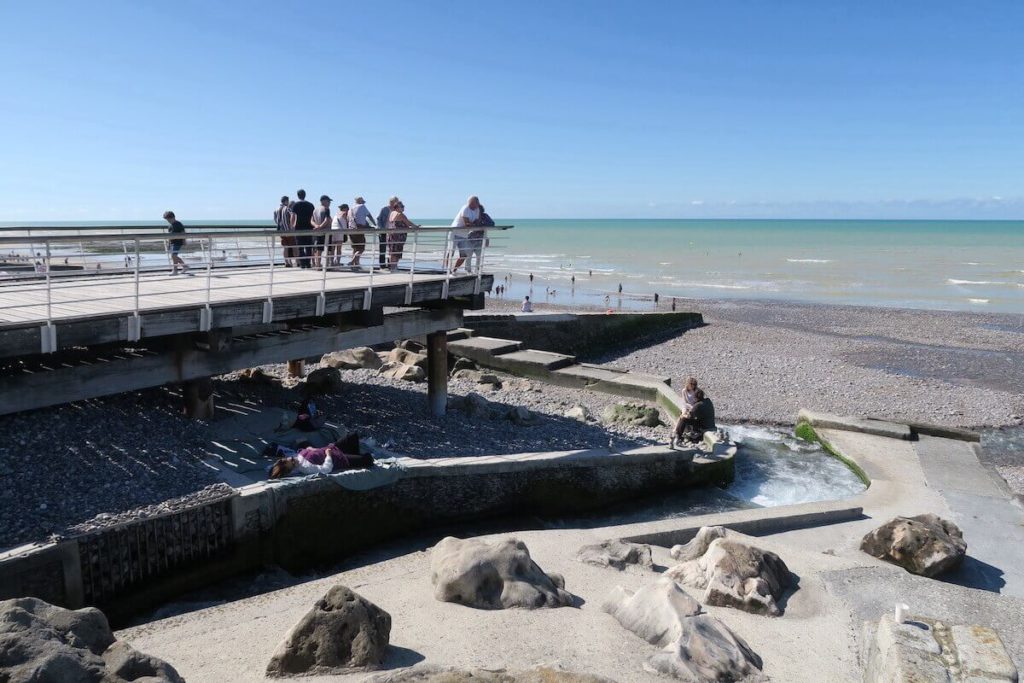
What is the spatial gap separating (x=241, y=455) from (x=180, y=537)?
1929 mm

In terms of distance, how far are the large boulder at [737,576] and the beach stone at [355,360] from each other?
1087 centimetres

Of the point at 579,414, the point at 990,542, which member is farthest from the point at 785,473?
the point at 579,414

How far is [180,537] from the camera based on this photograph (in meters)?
8.16

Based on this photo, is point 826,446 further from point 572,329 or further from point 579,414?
point 572,329

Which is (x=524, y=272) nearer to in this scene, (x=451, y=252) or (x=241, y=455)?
(x=451, y=252)

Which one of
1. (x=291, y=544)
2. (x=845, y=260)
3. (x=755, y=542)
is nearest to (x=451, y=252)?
Result: (x=291, y=544)

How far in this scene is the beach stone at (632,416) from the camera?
15.2 m

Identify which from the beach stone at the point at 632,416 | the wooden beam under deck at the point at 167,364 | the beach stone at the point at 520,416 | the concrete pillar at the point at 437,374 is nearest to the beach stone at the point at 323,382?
the wooden beam under deck at the point at 167,364

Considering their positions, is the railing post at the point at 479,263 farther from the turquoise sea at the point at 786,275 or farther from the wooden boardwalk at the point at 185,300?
the turquoise sea at the point at 786,275

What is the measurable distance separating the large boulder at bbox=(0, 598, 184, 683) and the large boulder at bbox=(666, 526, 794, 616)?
16.4 feet

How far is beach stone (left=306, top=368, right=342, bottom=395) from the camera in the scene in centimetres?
1363

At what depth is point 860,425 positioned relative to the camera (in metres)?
14.9

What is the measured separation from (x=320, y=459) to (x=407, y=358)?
838 cm

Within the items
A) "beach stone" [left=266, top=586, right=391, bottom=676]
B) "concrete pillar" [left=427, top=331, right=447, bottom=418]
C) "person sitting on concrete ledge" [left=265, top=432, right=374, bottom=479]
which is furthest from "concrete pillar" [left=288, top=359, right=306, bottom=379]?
"beach stone" [left=266, top=586, right=391, bottom=676]
